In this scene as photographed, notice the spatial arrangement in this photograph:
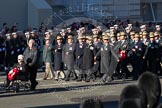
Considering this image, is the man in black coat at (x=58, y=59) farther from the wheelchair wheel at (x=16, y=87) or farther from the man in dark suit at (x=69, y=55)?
the wheelchair wheel at (x=16, y=87)

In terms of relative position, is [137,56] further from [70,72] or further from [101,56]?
[70,72]

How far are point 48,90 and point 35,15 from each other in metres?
17.5

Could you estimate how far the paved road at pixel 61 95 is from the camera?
15664mm

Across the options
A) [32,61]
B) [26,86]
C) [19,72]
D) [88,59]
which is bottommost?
[26,86]

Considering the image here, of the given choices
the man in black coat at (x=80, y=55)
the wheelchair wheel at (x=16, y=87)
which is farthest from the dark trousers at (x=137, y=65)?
the wheelchair wheel at (x=16, y=87)

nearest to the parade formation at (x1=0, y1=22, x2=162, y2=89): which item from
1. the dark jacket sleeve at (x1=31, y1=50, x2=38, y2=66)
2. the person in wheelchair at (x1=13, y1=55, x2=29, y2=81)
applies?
the dark jacket sleeve at (x1=31, y1=50, x2=38, y2=66)

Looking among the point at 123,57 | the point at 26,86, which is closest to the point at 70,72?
the point at 123,57

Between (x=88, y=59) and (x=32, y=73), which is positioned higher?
(x=88, y=59)

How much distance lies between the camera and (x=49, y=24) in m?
35.4

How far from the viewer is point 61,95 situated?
17.5 metres

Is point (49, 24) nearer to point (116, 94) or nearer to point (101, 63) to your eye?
point (101, 63)

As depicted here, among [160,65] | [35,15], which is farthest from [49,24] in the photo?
[160,65]

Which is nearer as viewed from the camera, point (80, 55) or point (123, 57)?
point (80, 55)

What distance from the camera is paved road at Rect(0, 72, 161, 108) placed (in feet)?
51.4
